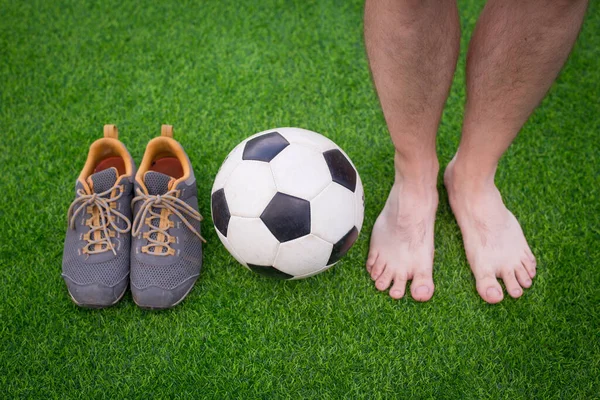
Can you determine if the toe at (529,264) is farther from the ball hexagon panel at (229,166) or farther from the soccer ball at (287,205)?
the ball hexagon panel at (229,166)

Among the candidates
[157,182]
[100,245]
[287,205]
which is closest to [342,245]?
[287,205]

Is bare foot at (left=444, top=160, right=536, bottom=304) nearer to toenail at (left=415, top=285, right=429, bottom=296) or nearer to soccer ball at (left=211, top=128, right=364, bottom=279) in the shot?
toenail at (left=415, top=285, right=429, bottom=296)

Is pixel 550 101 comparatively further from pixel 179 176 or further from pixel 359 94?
pixel 179 176

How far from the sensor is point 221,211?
1.57 meters

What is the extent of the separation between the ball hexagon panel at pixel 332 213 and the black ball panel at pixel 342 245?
2 centimetres

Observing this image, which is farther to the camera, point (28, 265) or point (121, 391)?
point (28, 265)

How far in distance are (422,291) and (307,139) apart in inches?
26.0

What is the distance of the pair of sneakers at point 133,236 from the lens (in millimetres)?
1688

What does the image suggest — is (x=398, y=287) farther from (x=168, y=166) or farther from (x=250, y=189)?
(x=168, y=166)

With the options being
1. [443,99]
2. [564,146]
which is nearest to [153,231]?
[443,99]

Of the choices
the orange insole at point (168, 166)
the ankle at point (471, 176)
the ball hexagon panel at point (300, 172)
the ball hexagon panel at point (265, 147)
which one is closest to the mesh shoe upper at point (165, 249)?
the orange insole at point (168, 166)

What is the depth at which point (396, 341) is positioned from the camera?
65.9 inches

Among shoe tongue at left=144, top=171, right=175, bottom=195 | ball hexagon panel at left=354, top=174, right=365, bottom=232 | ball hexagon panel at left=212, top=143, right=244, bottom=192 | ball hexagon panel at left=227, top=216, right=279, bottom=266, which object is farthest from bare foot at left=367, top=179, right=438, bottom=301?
shoe tongue at left=144, top=171, right=175, bottom=195

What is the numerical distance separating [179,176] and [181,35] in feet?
3.28
